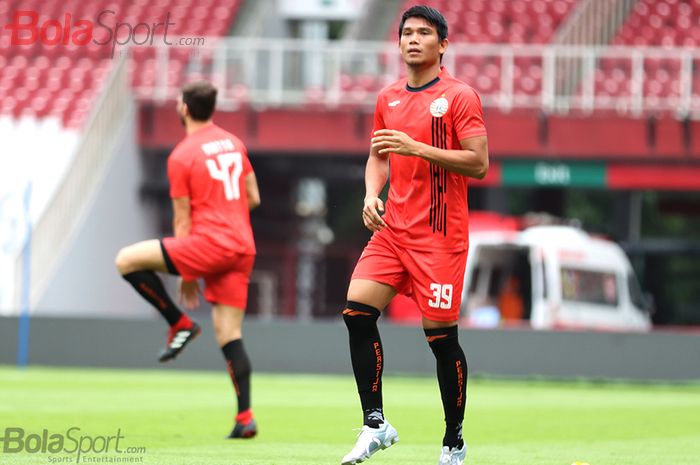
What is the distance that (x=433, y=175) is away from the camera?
22.3 ft

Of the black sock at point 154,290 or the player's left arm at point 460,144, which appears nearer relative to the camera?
the player's left arm at point 460,144

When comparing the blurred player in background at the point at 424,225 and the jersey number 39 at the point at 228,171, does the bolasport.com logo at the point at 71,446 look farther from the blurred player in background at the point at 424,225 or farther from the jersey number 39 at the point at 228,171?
the jersey number 39 at the point at 228,171

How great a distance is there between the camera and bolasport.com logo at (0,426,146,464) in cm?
719

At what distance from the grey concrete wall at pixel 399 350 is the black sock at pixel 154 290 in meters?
8.44

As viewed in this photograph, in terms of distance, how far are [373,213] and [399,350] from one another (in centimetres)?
1099

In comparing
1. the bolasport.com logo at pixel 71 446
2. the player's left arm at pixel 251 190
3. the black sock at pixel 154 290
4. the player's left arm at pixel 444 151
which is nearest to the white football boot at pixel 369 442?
the bolasport.com logo at pixel 71 446

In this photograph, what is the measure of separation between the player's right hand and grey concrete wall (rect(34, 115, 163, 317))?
14.3 metres

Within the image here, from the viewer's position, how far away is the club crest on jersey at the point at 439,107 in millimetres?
6766

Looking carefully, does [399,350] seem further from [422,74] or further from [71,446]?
[422,74]

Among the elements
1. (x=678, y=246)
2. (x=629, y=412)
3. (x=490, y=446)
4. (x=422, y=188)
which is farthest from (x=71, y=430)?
(x=678, y=246)

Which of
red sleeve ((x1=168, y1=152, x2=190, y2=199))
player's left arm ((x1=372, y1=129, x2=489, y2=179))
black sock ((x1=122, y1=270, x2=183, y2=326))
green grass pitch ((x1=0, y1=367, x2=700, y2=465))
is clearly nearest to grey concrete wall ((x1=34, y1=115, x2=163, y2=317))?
green grass pitch ((x1=0, y1=367, x2=700, y2=465))

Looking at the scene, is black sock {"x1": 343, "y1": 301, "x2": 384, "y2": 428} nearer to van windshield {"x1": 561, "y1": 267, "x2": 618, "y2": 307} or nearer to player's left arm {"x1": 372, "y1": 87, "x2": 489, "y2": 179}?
player's left arm {"x1": 372, "y1": 87, "x2": 489, "y2": 179}

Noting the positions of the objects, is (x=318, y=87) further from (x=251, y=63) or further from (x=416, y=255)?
(x=416, y=255)

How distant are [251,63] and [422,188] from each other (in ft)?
54.9
